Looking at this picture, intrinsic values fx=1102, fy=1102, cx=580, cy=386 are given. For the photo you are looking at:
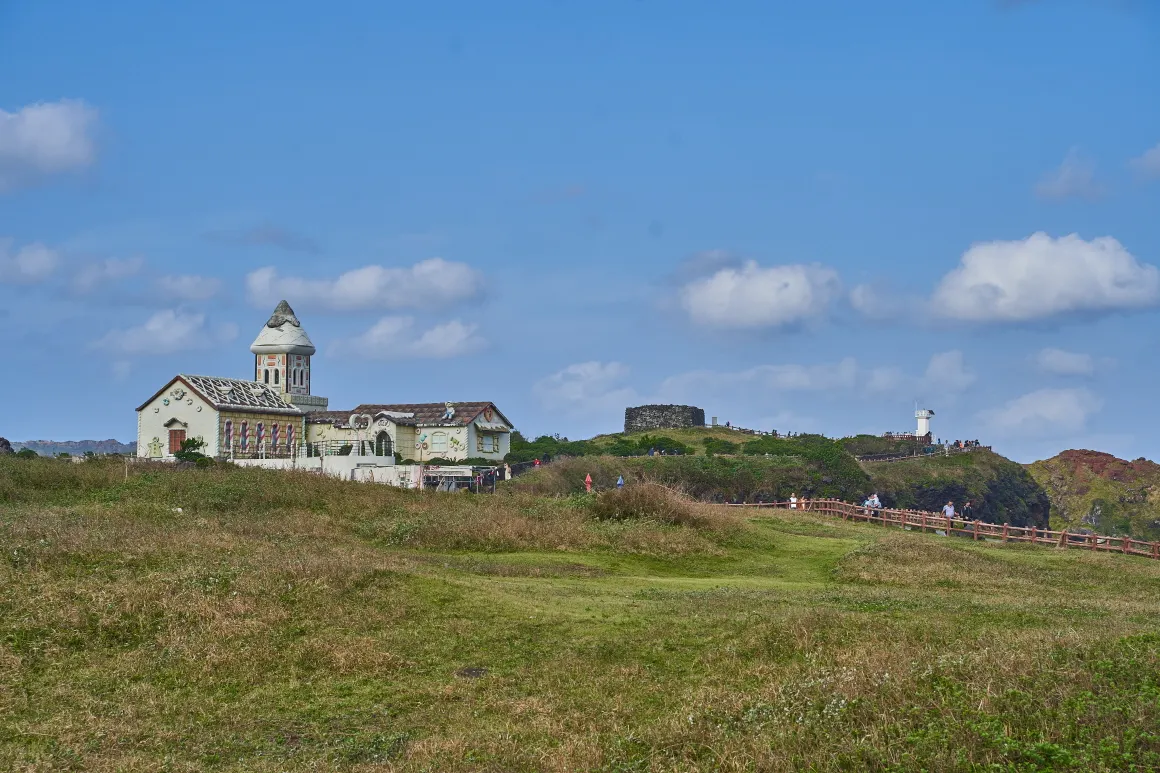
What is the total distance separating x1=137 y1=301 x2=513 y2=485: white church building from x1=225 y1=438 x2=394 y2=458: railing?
58mm

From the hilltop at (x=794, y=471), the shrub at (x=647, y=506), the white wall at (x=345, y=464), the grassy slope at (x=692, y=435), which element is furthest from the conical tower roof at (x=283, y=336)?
the shrub at (x=647, y=506)

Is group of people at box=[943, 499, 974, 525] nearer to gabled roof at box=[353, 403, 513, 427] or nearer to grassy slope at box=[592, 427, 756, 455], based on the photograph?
grassy slope at box=[592, 427, 756, 455]

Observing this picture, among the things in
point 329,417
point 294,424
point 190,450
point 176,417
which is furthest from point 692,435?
point 190,450

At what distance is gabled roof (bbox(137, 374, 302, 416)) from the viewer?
191 ft

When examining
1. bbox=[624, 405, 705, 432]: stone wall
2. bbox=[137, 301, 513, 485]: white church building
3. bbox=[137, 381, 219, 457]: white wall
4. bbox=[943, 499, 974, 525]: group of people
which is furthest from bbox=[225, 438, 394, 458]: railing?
bbox=[624, 405, 705, 432]: stone wall

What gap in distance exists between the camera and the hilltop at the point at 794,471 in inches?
2571

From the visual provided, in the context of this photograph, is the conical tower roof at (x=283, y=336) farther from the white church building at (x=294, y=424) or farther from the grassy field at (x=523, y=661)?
the grassy field at (x=523, y=661)

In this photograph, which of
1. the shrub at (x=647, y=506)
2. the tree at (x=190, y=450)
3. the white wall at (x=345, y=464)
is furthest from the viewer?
the white wall at (x=345, y=464)

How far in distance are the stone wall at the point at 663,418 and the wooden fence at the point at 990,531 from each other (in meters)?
51.2

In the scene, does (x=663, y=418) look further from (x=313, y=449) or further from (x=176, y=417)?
(x=176, y=417)

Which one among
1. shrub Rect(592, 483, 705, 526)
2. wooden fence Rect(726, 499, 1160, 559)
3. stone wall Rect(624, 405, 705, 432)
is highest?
stone wall Rect(624, 405, 705, 432)

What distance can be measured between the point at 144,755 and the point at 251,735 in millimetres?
1217

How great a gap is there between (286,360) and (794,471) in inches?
1306

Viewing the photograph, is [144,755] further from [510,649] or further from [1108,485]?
[1108,485]
